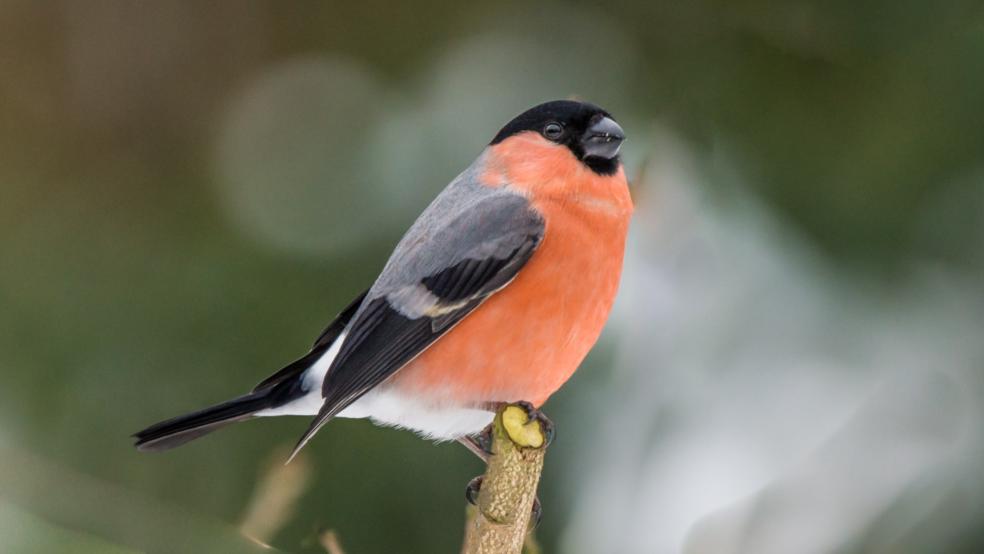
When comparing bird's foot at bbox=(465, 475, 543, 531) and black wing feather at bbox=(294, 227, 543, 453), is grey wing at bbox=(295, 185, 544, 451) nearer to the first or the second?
black wing feather at bbox=(294, 227, 543, 453)

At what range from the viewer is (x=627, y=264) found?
176 centimetres

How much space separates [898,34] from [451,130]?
0.74 meters

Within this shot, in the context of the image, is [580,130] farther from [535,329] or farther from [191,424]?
[191,424]

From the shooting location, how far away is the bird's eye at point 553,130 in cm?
149

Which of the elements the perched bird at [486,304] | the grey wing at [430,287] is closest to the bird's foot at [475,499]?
the perched bird at [486,304]

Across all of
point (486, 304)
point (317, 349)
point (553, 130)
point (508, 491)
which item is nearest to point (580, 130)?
point (553, 130)

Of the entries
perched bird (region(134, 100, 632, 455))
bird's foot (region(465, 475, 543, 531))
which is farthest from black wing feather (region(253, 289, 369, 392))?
bird's foot (region(465, 475, 543, 531))

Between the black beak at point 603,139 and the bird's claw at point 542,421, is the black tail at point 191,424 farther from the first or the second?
the black beak at point 603,139

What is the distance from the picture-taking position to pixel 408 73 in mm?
2174

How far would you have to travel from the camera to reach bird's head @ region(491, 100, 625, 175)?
4.73 ft

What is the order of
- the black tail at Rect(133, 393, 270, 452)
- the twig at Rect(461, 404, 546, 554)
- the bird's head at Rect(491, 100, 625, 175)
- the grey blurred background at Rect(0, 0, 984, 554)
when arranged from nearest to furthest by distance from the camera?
the twig at Rect(461, 404, 546, 554), the black tail at Rect(133, 393, 270, 452), the bird's head at Rect(491, 100, 625, 175), the grey blurred background at Rect(0, 0, 984, 554)

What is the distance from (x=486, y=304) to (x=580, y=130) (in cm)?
26

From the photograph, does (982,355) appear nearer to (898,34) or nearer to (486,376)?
(898,34)

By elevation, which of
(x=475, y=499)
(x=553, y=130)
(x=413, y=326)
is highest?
(x=553, y=130)
